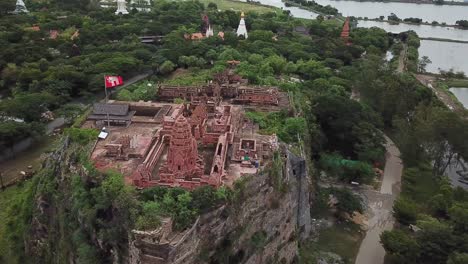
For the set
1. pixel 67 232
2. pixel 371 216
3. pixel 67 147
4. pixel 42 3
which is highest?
pixel 42 3

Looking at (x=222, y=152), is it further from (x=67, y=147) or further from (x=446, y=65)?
(x=446, y=65)

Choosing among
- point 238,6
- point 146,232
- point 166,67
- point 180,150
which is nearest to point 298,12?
point 238,6

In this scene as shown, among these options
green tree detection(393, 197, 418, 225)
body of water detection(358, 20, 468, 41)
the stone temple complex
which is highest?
body of water detection(358, 20, 468, 41)

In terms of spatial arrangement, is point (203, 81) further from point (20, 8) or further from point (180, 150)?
point (20, 8)

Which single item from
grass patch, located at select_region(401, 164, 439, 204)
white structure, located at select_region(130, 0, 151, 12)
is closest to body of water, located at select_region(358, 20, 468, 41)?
white structure, located at select_region(130, 0, 151, 12)

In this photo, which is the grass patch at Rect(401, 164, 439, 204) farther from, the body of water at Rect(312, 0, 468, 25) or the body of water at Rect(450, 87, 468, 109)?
the body of water at Rect(312, 0, 468, 25)

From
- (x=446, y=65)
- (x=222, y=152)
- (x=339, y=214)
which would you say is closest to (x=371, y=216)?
(x=339, y=214)
